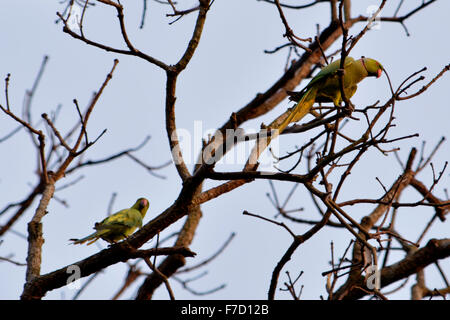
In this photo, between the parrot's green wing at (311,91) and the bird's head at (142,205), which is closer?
the parrot's green wing at (311,91)

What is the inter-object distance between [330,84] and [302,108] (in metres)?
0.49

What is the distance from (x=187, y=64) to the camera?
135 inches

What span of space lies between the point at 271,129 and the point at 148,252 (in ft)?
4.44

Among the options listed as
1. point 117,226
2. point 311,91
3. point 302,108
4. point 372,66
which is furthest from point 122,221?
point 372,66

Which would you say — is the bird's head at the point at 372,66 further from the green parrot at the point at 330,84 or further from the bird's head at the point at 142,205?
the bird's head at the point at 142,205

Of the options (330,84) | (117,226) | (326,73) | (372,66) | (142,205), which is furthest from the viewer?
(142,205)

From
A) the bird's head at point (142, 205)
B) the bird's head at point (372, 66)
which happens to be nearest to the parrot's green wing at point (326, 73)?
the bird's head at point (372, 66)

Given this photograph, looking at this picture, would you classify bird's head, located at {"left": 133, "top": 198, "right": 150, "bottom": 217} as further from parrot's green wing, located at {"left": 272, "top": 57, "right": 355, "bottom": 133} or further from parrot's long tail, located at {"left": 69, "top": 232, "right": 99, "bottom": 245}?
parrot's green wing, located at {"left": 272, "top": 57, "right": 355, "bottom": 133}

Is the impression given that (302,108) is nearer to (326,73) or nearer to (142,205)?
(326,73)

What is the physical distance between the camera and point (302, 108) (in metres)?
4.37

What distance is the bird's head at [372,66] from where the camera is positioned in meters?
5.04

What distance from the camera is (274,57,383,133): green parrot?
440 cm

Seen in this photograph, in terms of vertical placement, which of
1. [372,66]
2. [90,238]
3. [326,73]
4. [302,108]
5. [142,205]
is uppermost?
[372,66]
